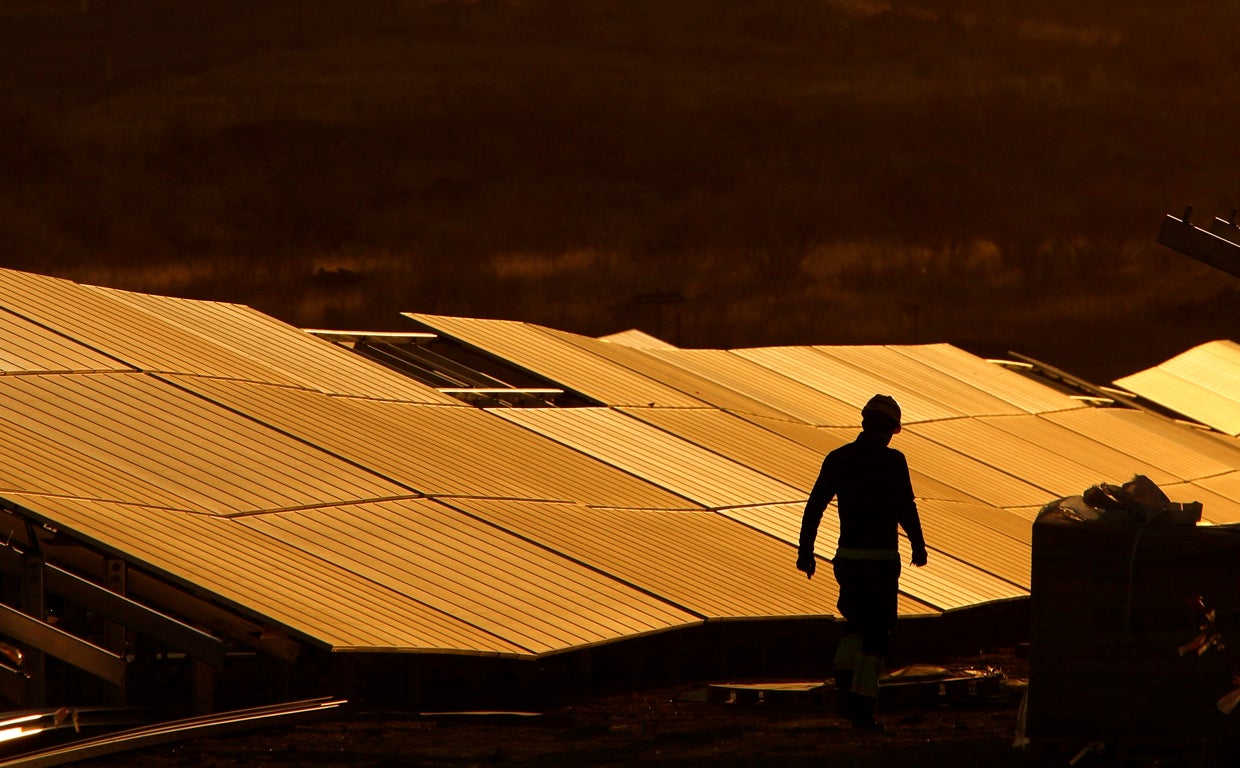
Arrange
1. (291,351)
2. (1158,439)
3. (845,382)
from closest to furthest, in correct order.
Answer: (291,351) → (845,382) → (1158,439)

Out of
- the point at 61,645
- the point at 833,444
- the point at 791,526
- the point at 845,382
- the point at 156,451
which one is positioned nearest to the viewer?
the point at 61,645

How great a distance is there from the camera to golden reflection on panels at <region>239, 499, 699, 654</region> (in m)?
12.9

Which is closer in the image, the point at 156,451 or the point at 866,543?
the point at 866,543

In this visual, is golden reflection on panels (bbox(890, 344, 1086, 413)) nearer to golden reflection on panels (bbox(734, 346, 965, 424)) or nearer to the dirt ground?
golden reflection on panels (bbox(734, 346, 965, 424))

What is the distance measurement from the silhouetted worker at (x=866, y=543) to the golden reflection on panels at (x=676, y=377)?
33.3 feet

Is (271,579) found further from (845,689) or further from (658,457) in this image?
(658,457)

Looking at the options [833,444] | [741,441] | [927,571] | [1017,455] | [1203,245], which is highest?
[1203,245]

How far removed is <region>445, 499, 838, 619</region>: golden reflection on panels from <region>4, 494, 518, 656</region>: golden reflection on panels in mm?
2129

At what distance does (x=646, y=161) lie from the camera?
328ft

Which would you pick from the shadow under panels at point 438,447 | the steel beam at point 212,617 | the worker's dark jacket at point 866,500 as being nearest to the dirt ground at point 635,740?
the steel beam at point 212,617

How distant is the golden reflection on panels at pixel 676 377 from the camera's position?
72.4ft

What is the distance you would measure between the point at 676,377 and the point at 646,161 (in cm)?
7774

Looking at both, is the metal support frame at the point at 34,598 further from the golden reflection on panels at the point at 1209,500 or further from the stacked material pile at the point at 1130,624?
the golden reflection on panels at the point at 1209,500

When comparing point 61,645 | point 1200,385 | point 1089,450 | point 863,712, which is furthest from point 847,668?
point 1200,385
